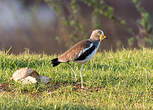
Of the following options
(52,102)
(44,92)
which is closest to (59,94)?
(44,92)

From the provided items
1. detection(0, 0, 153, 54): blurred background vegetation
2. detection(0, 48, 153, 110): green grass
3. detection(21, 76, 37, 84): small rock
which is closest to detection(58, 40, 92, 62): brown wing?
detection(0, 48, 153, 110): green grass

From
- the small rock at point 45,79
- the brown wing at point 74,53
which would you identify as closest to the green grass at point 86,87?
the small rock at point 45,79

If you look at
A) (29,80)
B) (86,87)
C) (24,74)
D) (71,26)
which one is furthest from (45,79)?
Result: (71,26)

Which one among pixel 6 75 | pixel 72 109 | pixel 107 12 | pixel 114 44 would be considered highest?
pixel 107 12

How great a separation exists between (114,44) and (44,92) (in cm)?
742

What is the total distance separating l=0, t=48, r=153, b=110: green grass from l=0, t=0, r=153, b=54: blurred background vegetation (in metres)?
4.08

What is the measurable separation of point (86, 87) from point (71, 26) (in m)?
6.38

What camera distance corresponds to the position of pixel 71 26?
42.3 feet

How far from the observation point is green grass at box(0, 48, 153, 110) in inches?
223

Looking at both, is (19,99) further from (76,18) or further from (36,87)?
(76,18)

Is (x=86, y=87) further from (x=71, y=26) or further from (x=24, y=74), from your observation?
(x=71, y=26)

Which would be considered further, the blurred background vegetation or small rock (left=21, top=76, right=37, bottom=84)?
the blurred background vegetation

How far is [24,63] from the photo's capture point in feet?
26.8

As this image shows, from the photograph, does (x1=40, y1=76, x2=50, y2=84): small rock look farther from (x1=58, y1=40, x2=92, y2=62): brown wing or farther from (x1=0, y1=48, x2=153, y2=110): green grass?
(x1=58, y1=40, x2=92, y2=62): brown wing
